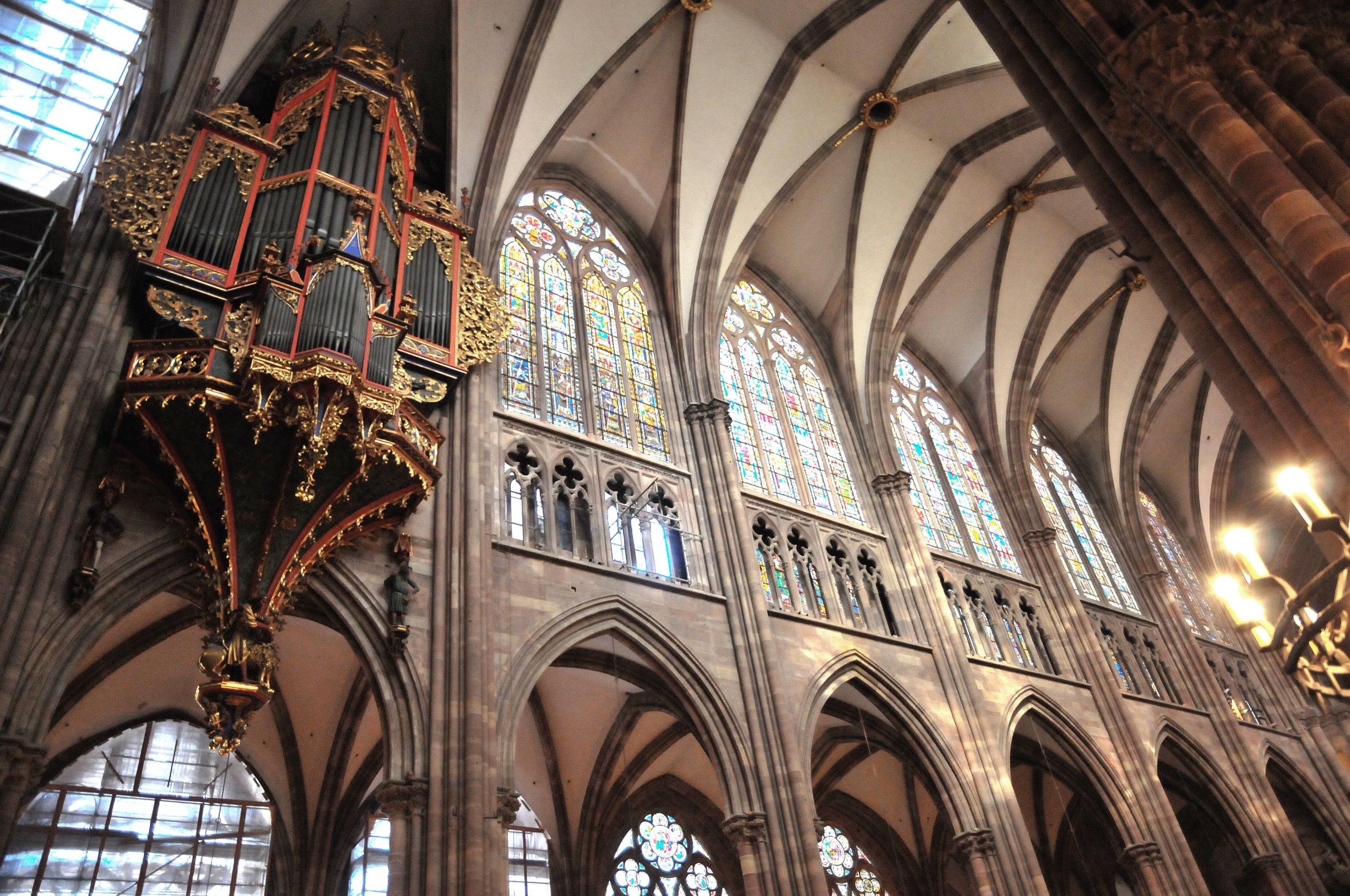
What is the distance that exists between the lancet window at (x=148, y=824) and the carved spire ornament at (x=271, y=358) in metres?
4.75

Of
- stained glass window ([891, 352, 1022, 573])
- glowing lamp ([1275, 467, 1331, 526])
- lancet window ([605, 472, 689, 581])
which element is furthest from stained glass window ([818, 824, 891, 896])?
glowing lamp ([1275, 467, 1331, 526])

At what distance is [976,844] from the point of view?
11.8 meters

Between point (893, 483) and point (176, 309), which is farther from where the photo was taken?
point (893, 483)

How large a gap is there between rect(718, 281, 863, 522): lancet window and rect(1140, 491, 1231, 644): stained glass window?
7766 mm

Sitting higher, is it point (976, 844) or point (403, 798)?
point (403, 798)

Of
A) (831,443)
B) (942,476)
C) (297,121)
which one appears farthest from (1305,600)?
(942,476)

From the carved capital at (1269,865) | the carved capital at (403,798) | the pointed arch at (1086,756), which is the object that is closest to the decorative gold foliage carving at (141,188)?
the carved capital at (403,798)

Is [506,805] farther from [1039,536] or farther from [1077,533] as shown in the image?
[1077,533]

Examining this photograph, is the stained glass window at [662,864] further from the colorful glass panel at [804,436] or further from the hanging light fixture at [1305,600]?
the hanging light fixture at [1305,600]

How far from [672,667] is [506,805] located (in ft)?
9.04

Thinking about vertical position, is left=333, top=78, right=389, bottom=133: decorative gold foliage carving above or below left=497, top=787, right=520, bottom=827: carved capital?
above

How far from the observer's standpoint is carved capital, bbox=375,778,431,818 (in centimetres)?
820

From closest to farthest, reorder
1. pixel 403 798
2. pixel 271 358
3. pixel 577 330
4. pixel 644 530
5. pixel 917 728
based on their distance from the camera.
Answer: pixel 271 358 < pixel 403 798 < pixel 644 530 < pixel 917 728 < pixel 577 330

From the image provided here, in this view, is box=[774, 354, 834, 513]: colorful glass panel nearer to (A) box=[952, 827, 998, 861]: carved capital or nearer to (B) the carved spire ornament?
(A) box=[952, 827, 998, 861]: carved capital
